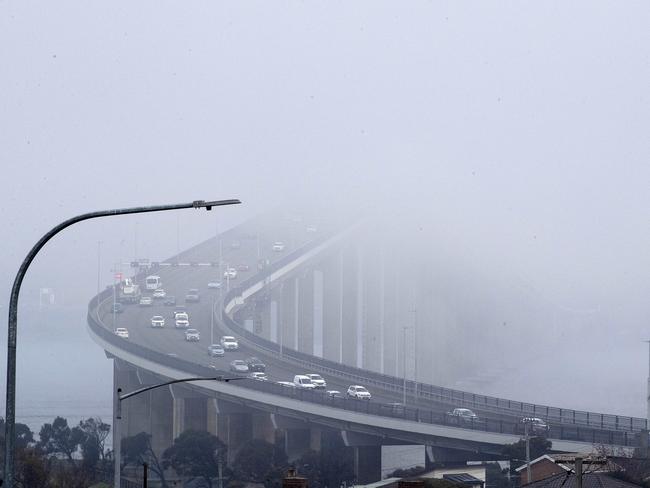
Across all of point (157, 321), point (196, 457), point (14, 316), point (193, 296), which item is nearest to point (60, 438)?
point (196, 457)

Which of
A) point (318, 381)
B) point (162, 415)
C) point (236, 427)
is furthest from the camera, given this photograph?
point (162, 415)

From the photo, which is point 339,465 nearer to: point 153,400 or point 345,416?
point 345,416

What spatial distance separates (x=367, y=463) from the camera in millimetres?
88562

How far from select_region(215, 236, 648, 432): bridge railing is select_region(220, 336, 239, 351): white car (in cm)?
365

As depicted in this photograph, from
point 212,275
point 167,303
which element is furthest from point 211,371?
point 212,275

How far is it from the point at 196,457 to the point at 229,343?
3335 centimetres

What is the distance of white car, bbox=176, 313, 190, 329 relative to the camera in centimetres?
13288

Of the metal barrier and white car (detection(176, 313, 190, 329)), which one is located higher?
white car (detection(176, 313, 190, 329))

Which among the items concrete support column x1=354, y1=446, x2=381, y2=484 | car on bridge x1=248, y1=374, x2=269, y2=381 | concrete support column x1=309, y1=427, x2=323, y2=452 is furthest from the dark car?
concrete support column x1=354, y1=446, x2=381, y2=484

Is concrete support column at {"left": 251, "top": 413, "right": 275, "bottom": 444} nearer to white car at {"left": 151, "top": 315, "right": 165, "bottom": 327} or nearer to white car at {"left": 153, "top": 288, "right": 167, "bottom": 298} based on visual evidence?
white car at {"left": 151, "top": 315, "right": 165, "bottom": 327}

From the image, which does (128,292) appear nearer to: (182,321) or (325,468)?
(182,321)

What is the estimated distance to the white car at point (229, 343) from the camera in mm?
121075

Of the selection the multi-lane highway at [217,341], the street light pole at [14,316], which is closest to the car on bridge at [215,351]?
the multi-lane highway at [217,341]

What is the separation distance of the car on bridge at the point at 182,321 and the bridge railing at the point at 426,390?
3932 millimetres
